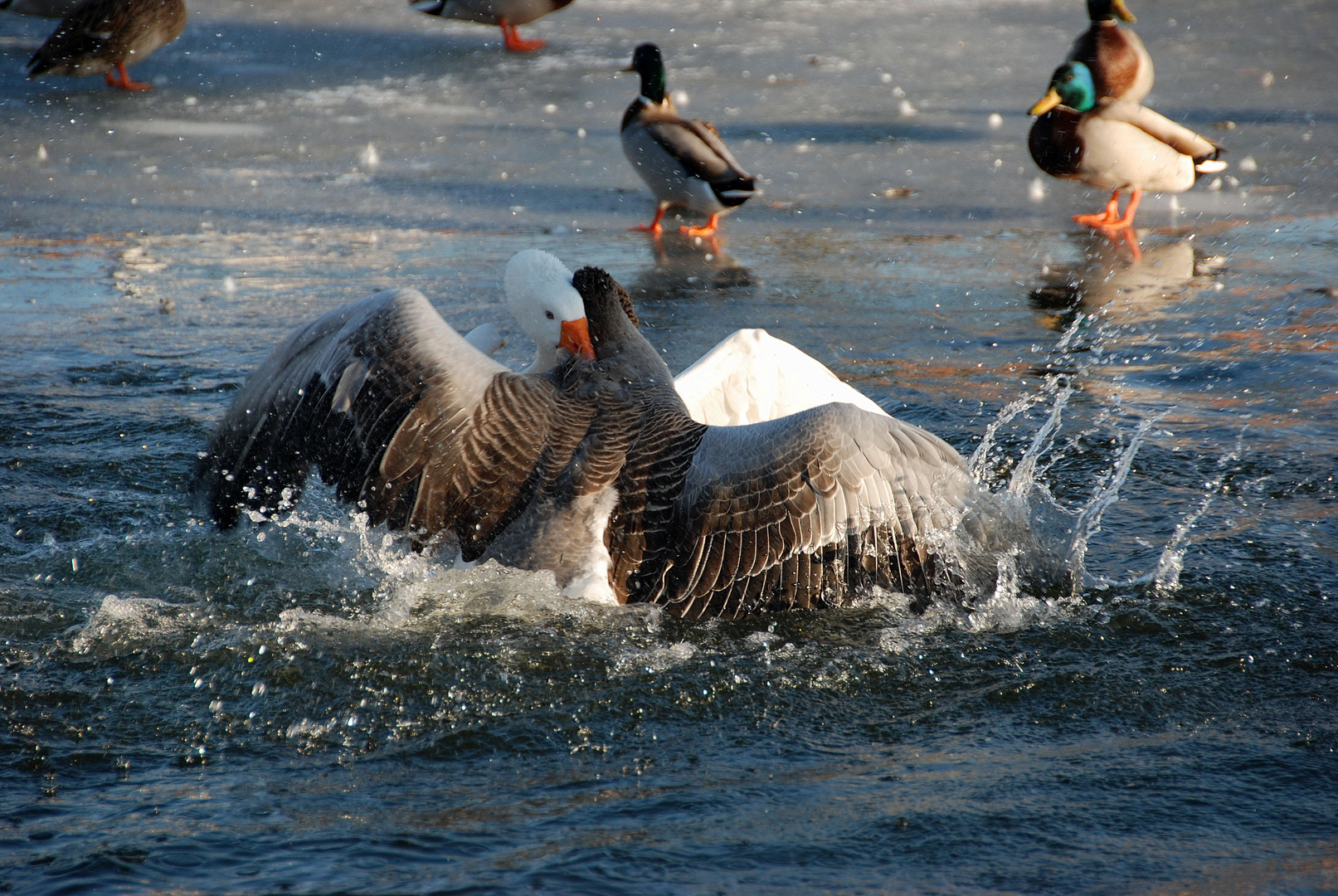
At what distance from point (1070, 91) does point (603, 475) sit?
5.71 m

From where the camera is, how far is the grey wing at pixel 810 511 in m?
3.21

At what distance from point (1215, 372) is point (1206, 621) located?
7.16 ft

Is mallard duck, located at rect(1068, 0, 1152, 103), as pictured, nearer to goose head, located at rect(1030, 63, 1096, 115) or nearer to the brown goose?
goose head, located at rect(1030, 63, 1096, 115)

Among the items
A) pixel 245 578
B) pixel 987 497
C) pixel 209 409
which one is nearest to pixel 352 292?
pixel 209 409

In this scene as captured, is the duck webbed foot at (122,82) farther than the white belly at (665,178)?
Yes

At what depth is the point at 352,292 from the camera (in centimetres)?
602

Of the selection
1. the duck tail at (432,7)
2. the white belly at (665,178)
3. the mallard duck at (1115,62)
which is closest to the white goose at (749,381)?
the white belly at (665,178)

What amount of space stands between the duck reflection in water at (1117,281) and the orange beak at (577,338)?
305 centimetres

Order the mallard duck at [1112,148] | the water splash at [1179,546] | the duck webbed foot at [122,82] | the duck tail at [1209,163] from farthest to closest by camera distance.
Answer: the duck webbed foot at [122,82], the duck tail at [1209,163], the mallard duck at [1112,148], the water splash at [1179,546]

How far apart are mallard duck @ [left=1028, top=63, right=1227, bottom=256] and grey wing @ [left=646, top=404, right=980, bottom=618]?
461 centimetres

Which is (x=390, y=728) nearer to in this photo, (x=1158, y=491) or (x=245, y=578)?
(x=245, y=578)

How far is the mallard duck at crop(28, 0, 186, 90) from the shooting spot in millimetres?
9297

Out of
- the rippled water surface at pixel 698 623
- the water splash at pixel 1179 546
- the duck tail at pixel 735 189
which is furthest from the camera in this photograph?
the duck tail at pixel 735 189

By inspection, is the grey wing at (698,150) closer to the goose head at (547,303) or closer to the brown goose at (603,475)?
the goose head at (547,303)
